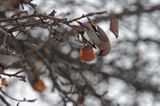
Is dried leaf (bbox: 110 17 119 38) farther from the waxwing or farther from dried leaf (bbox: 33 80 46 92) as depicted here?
dried leaf (bbox: 33 80 46 92)

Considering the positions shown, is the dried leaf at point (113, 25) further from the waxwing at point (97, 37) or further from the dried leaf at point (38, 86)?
the dried leaf at point (38, 86)

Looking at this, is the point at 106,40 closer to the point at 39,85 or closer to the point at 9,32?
the point at 9,32

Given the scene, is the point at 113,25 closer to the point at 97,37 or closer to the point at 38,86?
the point at 97,37

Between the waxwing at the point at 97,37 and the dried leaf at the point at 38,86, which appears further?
the dried leaf at the point at 38,86

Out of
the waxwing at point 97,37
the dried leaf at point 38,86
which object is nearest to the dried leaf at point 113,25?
the waxwing at point 97,37

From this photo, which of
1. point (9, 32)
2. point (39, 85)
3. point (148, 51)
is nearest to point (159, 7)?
point (148, 51)

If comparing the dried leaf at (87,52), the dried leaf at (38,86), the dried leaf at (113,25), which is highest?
the dried leaf at (38,86)

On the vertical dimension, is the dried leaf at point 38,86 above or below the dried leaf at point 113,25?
above

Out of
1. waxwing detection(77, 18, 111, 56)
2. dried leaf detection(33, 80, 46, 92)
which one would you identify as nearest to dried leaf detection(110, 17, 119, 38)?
waxwing detection(77, 18, 111, 56)

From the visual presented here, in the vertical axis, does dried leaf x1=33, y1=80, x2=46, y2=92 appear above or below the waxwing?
above
